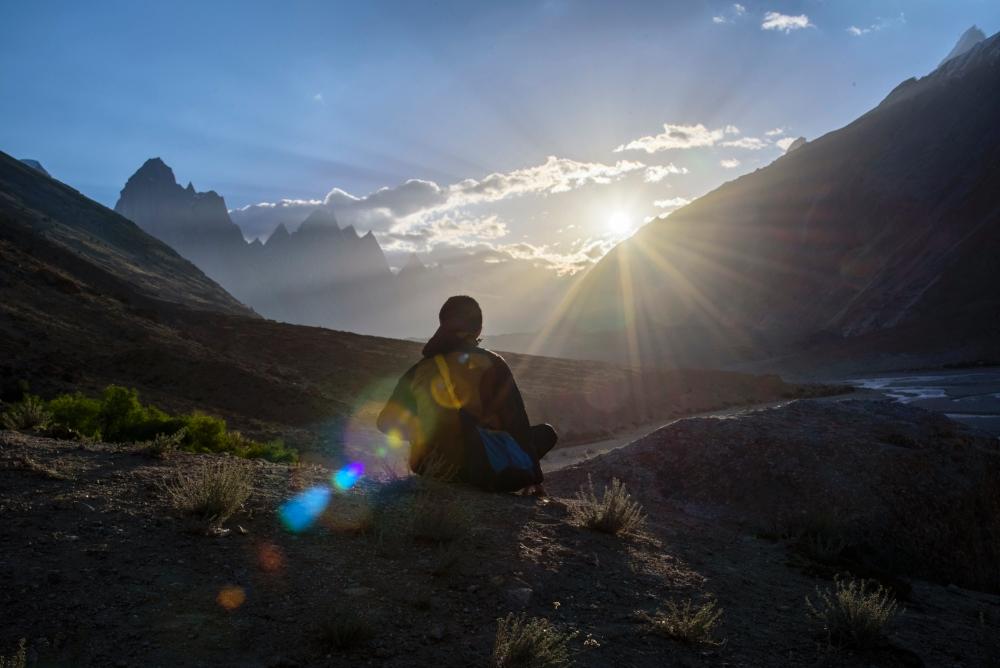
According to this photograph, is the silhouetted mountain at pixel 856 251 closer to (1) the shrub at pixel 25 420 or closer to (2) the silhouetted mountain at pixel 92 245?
(2) the silhouetted mountain at pixel 92 245

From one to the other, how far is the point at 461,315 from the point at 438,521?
2.13m

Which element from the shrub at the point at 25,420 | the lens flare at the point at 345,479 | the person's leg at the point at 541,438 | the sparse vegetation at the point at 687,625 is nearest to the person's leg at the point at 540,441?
the person's leg at the point at 541,438

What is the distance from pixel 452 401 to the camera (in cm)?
601

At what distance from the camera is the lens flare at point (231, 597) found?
11.4 feet

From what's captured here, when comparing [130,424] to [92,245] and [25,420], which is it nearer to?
[25,420]

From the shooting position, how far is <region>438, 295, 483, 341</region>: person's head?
612 cm

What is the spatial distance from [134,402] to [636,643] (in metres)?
9.99

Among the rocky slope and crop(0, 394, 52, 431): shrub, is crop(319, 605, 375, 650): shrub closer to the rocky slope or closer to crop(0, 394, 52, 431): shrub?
the rocky slope

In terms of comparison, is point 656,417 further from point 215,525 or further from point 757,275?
point 757,275

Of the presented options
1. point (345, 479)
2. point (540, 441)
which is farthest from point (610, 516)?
point (345, 479)

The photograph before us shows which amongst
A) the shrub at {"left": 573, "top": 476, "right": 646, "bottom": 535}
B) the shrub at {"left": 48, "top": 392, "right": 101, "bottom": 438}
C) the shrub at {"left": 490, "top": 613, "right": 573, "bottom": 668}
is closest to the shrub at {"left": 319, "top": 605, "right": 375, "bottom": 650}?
the shrub at {"left": 490, "top": 613, "right": 573, "bottom": 668}

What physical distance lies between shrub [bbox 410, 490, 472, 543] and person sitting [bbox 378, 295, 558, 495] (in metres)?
0.87

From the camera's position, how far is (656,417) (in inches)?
1563

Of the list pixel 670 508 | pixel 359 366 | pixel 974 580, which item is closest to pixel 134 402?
pixel 670 508
